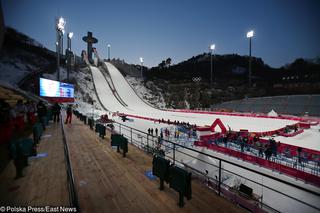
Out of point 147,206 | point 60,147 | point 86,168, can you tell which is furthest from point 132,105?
point 147,206

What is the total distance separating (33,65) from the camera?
41.0 meters

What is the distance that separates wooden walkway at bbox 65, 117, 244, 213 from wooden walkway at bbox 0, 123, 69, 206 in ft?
1.43

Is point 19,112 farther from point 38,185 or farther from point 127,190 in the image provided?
point 127,190

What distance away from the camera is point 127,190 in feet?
15.2

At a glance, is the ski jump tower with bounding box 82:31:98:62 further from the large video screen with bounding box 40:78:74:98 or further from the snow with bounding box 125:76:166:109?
A: the large video screen with bounding box 40:78:74:98

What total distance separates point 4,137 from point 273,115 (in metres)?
31.2

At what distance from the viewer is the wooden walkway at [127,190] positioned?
12.8ft

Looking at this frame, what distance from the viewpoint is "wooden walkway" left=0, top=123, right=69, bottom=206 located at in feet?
13.4

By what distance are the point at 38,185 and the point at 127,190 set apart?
2497 mm

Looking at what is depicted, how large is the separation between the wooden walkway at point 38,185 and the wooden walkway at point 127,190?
43 cm

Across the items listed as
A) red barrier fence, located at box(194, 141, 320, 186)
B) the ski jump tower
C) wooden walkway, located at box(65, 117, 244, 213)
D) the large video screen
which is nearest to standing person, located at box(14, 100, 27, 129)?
wooden walkway, located at box(65, 117, 244, 213)

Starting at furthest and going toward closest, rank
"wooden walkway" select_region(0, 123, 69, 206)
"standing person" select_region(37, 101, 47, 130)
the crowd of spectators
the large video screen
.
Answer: the large video screen
"standing person" select_region(37, 101, 47, 130)
the crowd of spectators
"wooden walkway" select_region(0, 123, 69, 206)

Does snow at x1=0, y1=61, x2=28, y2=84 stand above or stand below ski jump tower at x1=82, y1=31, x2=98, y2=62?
below

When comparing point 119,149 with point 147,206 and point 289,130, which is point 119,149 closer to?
point 147,206
